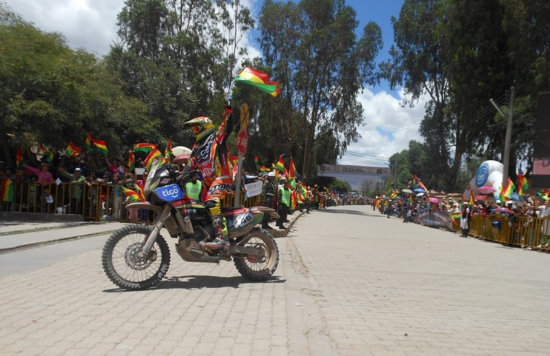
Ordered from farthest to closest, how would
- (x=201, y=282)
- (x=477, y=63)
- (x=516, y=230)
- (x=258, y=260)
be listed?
(x=477, y=63)
(x=516, y=230)
(x=258, y=260)
(x=201, y=282)

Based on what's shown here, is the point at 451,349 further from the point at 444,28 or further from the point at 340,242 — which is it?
the point at 444,28

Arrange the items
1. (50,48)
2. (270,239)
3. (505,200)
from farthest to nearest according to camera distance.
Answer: (505,200), (50,48), (270,239)

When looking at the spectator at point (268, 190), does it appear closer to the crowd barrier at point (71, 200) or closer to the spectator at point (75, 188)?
the crowd barrier at point (71, 200)

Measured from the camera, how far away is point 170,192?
5.92 metres

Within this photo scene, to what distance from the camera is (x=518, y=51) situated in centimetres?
2852

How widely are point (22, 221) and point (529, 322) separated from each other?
1269 cm

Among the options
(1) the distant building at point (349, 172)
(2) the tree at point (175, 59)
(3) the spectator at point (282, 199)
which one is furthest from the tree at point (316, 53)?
(3) the spectator at point (282, 199)

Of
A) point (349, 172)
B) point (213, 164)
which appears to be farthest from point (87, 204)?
point (349, 172)

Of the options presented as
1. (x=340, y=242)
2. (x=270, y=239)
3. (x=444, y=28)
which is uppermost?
(x=444, y=28)

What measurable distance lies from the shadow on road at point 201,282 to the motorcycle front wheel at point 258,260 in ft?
0.45

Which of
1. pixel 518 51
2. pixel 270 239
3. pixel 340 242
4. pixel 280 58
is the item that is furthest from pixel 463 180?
pixel 270 239

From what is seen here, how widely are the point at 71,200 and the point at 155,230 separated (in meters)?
9.72

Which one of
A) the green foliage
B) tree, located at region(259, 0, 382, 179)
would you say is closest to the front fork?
the green foliage

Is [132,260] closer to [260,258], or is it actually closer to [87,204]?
[260,258]
